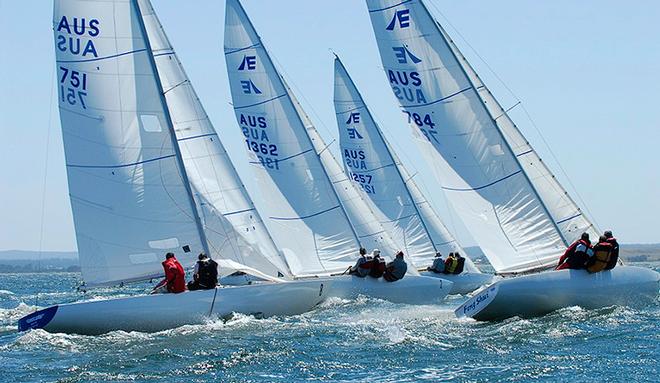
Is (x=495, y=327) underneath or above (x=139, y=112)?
underneath

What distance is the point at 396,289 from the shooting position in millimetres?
26219

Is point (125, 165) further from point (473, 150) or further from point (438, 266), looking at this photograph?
point (438, 266)

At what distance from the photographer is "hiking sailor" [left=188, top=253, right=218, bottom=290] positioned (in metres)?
21.0

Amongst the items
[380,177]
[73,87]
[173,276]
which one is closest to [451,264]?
[380,177]

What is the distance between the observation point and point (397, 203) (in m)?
36.7

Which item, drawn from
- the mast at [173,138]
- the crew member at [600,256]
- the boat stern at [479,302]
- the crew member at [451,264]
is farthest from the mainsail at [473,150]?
the crew member at [451,264]

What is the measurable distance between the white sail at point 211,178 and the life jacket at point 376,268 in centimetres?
255

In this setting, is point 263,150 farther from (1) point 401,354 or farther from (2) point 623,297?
(1) point 401,354

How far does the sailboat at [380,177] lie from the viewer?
36.3 metres

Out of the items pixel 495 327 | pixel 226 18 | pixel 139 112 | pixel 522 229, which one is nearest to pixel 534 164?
pixel 522 229

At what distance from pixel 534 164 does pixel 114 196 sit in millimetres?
8319

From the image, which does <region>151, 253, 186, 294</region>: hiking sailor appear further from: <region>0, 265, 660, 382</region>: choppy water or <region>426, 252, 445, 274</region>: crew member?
<region>426, 252, 445, 274</region>: crew member

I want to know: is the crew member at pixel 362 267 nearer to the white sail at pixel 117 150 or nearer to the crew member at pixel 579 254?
the white sail at pixel 117 150

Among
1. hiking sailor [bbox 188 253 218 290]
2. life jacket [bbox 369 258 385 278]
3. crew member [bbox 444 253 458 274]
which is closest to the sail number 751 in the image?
hiking sailor [bbox 188 253 218 290]
